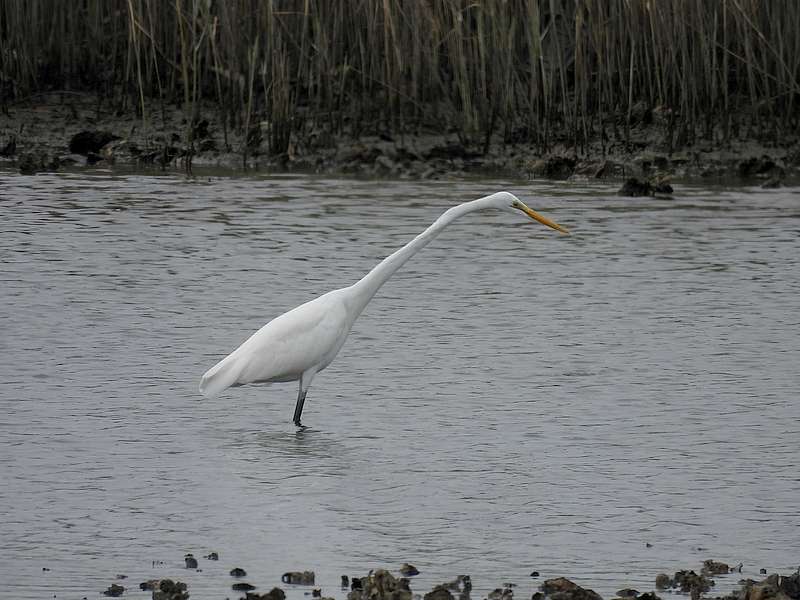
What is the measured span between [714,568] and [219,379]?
2.51 m

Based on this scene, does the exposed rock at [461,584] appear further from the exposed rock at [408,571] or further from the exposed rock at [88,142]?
the exposed rock at [88,142]

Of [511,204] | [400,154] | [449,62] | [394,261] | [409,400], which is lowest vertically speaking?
[409,400]

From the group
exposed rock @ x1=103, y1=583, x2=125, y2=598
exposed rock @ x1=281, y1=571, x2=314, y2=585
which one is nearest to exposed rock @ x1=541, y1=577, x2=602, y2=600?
exposed rock @ x1=281, y1=571, x2=314, y2=585

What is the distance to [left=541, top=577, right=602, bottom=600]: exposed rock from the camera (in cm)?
403

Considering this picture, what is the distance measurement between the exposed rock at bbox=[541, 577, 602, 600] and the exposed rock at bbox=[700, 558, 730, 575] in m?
0.39

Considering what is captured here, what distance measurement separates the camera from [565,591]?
4.09m

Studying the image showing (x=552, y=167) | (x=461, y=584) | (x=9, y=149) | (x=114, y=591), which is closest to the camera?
(x=114, y=591)

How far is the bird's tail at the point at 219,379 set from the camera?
6.16 metres

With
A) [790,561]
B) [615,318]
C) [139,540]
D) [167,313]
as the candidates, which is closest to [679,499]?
[790,561]

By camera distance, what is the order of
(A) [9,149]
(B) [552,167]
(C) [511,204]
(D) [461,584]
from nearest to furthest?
1. (D) [461,584]
2. (C) [511,204]
3. (B) [552,167]
4. (A) [9,149]

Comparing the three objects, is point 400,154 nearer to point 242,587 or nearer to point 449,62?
point 449,62

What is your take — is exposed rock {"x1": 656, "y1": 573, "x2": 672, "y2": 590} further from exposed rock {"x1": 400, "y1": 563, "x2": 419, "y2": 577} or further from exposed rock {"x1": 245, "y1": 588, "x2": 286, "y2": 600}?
exposed rock {"x1": 245, "y1": 588, "x2": 286, "y2": 600}

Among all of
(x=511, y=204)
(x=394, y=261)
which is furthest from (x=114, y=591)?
(x=511, y=204)

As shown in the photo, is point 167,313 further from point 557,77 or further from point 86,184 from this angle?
point 557,77
